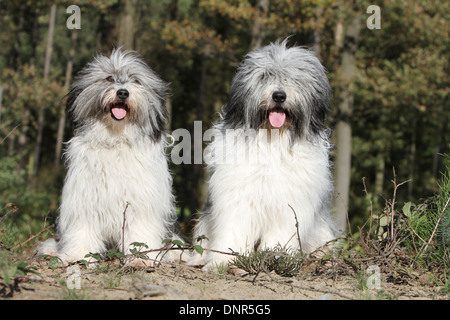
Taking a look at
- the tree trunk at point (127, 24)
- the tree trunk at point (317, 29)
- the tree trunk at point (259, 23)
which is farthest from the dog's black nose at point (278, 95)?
the tree trunk at point (259, 23)

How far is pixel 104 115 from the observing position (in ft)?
14.0

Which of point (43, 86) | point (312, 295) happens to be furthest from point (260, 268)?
point (43, 86)

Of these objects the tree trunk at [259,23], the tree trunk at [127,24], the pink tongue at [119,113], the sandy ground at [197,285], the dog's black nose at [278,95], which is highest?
the tree trunk at [259,23]

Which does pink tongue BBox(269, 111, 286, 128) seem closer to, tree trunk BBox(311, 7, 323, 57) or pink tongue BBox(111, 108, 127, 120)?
pink tongue BBox(111, 108, 127, 120)

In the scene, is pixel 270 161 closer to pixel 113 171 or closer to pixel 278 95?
pixel 278 95

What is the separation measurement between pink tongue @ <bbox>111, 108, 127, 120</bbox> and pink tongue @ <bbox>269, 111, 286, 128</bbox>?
3.79 ft

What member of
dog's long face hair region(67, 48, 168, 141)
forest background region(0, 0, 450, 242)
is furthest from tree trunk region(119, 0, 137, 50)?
dog's long face hair region(67, 48, 168, 141)

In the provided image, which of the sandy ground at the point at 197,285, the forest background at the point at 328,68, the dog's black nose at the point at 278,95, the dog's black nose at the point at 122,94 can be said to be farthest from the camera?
the forest background at the point at 328,68

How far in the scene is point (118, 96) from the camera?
13.9ft

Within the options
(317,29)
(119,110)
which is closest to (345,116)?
(317,29)

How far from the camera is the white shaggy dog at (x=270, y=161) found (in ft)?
13.6

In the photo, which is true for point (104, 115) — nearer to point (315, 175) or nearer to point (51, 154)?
point (315, 175)

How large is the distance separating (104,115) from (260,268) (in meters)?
1.72

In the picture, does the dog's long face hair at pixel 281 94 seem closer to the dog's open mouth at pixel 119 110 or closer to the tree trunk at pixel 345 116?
the dog's open mouth at pixel 119 110
